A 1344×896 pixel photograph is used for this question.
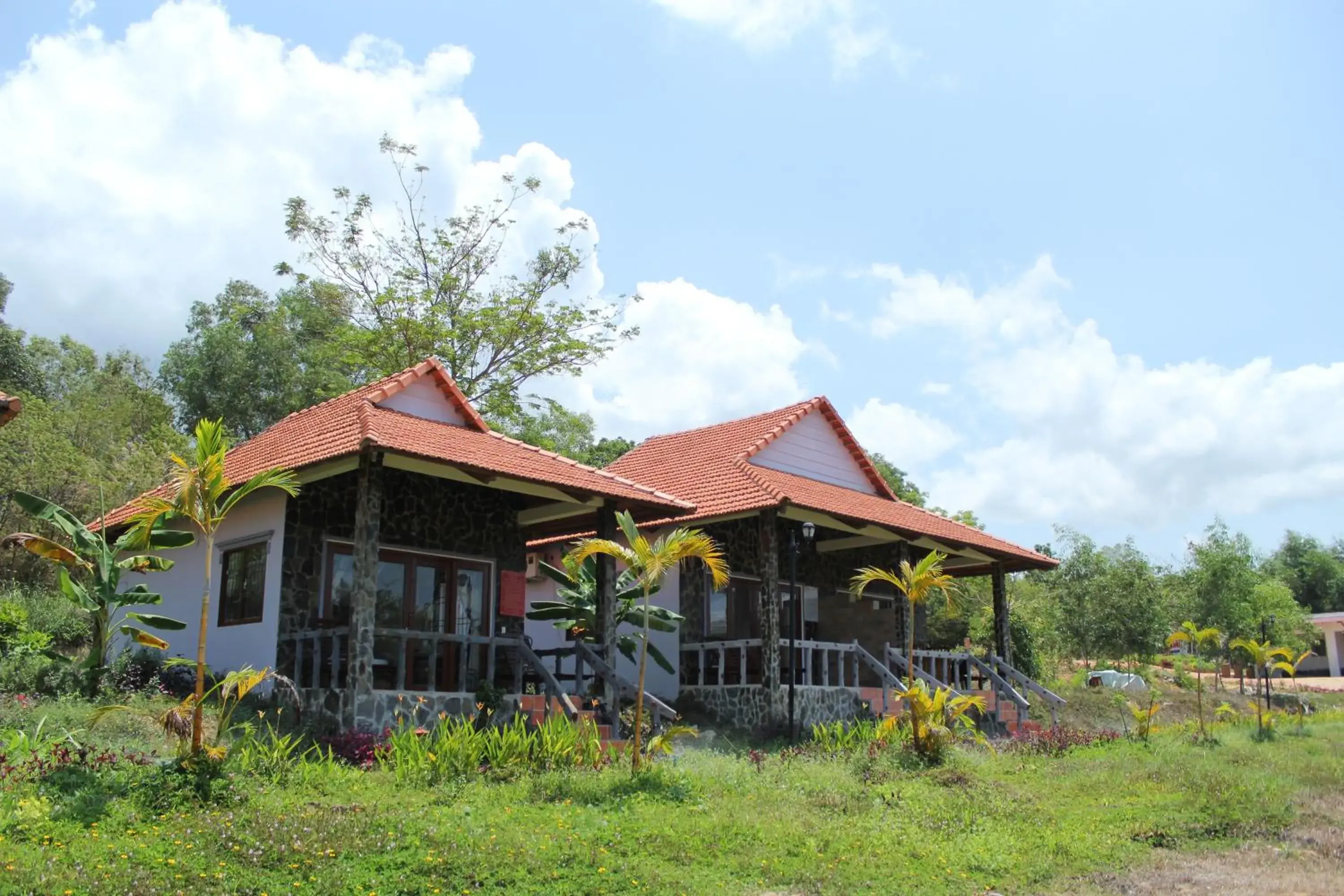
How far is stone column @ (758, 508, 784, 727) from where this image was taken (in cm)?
1780

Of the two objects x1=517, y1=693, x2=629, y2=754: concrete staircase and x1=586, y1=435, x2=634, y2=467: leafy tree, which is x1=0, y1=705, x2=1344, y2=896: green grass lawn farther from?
x1=586, y1=435, x2=634, y2=467: leafy tree

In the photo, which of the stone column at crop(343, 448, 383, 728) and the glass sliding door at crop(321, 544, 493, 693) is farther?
the glass sliding door at crop(321, 544, 493, 693)

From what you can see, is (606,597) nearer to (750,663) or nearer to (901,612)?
(750,663)

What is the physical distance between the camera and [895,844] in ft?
32.0

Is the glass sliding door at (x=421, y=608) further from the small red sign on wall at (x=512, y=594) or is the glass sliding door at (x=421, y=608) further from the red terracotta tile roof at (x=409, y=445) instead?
the red terracotta tile roof at (x=409, y=445)

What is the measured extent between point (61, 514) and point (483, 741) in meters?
5.99

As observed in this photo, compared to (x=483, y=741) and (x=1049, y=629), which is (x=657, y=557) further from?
(x=1049, y=629)

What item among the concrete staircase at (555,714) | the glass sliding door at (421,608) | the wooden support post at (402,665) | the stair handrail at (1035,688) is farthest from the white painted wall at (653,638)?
the stair handrail at (1035,688)

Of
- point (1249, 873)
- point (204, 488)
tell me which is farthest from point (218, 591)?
point (1249, 873)

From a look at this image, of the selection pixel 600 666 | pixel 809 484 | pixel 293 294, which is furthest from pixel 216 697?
pixel 293 294

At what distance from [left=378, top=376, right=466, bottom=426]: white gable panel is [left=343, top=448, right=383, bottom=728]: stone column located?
9.15ft

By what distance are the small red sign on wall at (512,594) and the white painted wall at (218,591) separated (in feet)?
11.3

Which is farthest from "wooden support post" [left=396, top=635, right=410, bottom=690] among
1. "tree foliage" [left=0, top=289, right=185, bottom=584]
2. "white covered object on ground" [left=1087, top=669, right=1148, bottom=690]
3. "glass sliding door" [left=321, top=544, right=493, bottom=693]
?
"white covered object on ground" [left=1087, top=669, right=1148, bottom=690]

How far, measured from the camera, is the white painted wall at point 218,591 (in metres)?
15.6
